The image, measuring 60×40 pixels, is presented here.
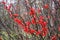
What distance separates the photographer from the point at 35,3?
432 centimetres

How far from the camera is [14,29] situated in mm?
3768

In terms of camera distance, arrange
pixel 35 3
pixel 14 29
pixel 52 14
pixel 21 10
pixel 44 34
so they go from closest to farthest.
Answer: pixel 44 34 → pixel 52 14 → pixel 14 29 → pixel 35 3 → pixel 21 10

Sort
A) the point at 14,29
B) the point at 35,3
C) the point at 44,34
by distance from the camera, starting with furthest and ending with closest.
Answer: the point at 35,3, the point at 14,29, the point at 44,34

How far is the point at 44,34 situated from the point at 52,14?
45 centimetres

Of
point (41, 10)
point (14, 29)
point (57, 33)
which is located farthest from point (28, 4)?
point (57, 33)

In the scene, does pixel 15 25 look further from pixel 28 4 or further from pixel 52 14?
pixel 52 14

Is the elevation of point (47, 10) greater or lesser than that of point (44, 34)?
greater

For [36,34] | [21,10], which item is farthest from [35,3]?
[36,34]

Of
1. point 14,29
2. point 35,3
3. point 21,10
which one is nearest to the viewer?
point 14,29

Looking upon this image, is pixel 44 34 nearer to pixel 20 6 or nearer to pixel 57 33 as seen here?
pixel 57 33

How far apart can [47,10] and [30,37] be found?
0.57 meters

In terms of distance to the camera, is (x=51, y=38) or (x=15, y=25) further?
(x=15, y=25)

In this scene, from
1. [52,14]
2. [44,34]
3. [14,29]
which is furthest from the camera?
[14,29]

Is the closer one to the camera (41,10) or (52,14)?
(52,14)
